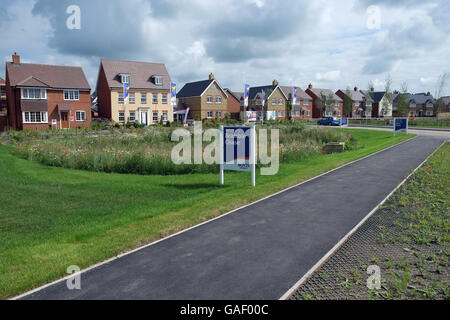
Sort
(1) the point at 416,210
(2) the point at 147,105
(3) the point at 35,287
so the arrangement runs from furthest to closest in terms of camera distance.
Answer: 1. (2) the point at 147,105
2. (1) the point at 416,210
3. (3) the point at 35,287

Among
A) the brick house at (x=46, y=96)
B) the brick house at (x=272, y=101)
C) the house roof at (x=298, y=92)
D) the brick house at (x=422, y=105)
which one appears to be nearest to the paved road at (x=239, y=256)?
the brick house at (x=46, y=96)

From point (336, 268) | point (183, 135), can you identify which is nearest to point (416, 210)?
point (336, 268)

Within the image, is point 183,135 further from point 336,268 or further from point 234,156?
point 336,268

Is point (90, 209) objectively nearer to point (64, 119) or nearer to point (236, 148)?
point (236, 148)

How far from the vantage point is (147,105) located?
58594 millimetres

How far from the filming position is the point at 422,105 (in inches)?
4286

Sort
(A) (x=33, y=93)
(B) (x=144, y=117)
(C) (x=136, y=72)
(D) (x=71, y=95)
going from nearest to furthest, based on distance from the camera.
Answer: (A) (x=33, y=93)
(D) (x=71, y=95)
(B) (x=144, y=117)
(C) (x=136, y=72)

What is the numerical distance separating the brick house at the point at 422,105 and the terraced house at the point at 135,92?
83.1m

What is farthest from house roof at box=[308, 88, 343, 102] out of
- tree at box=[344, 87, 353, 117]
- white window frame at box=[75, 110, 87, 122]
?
white window frame at box=[75, 110, 87, 122]

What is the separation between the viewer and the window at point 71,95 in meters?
49.2

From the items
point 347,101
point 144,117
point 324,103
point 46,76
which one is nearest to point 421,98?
point 347,101

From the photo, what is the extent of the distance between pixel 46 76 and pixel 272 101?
47.2 metres

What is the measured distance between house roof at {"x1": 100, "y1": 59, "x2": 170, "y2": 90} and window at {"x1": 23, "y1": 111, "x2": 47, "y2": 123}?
11.5 metres
